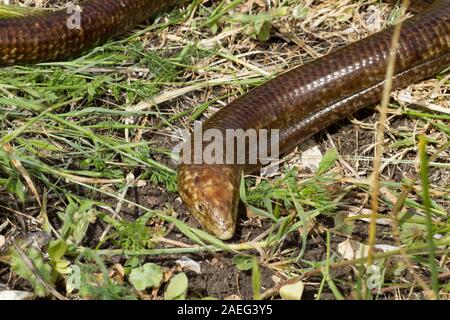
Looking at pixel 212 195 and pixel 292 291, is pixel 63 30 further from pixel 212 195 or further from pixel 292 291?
pixel 292 291

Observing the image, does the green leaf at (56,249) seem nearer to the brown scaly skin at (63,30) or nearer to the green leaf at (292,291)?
the green leaf at (292,291)

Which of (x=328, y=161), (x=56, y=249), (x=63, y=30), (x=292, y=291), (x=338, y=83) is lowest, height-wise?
(x=292, y=291)

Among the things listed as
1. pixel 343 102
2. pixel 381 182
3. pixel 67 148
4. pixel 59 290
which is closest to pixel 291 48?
pixel 343 102

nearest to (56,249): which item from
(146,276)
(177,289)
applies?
(146,276)

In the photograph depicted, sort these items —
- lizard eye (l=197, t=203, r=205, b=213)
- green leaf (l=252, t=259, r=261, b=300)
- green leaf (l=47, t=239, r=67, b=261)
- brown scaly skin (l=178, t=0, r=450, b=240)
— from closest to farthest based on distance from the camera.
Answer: green leaf (l=252, t=259, r=261, b=300)
green leaf (l=47, t=239, r=67, b=261)
lizard eye (l=197, t=203, r=205, b=213)
brown scaly skin (l=178, t=0, r=450, b=240)

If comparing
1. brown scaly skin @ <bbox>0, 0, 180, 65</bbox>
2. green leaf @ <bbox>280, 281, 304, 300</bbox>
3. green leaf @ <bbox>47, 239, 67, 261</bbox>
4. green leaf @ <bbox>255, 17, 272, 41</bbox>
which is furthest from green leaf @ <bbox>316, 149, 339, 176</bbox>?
brown scaly skin @ <bbox>0, 0, 180, 65</bbox>

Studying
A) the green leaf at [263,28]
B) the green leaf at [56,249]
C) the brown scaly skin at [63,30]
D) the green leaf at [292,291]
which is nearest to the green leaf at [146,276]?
the green leaf at [56,249]

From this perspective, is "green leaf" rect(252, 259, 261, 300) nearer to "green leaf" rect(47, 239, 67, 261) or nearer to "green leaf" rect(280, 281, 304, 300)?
"green leaf" rect(280, 281, 304, 300)
